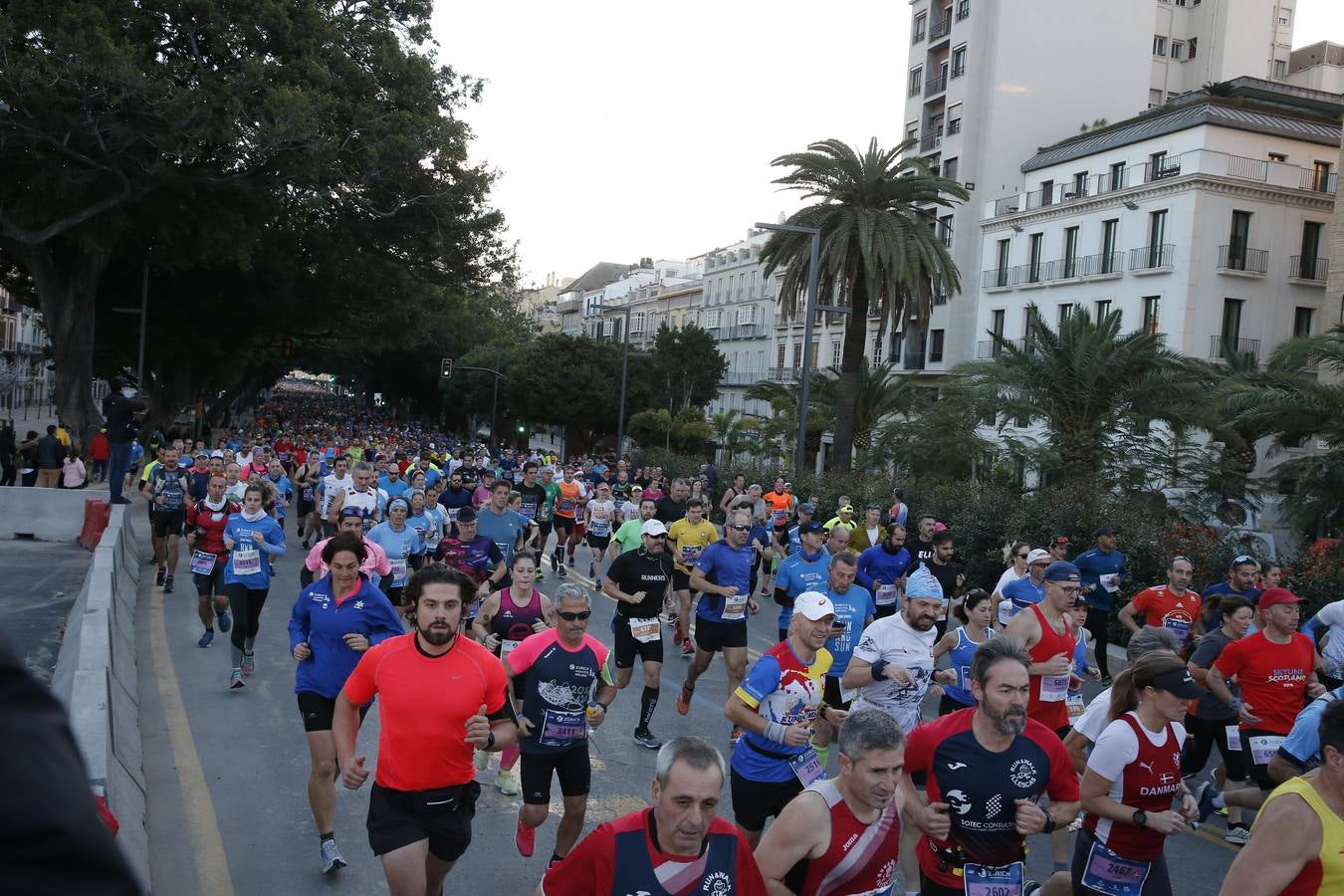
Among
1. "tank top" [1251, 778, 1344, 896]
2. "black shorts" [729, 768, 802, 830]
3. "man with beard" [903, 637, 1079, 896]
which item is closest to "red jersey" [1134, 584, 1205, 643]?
"black shorts" [729, 768, 802, 830]

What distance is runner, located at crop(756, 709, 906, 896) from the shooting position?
13.6ft

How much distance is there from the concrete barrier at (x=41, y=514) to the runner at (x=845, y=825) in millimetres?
20548

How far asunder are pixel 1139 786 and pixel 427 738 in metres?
3.11

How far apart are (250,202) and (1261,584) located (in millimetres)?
25834

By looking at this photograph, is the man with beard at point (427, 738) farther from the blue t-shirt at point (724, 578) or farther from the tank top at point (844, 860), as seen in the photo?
the blue t-shirt at point (724, 578)

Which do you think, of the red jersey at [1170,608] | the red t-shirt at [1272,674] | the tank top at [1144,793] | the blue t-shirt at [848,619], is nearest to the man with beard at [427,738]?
the tank top at [1144,793]

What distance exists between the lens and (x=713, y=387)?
62.4 metres

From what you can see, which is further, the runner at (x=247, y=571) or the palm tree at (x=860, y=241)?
the palm tree at (x=860, y=241)

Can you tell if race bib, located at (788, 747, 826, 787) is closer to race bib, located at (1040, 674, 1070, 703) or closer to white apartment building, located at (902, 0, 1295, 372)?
race bib, located at (1040, 674, 1070, 703)

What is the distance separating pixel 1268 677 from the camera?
774 centimetres

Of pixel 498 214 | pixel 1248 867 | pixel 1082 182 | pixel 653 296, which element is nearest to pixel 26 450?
pixel 498 214

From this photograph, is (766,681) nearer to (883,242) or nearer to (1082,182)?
(883,242)

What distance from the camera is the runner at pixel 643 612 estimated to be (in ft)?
31.7

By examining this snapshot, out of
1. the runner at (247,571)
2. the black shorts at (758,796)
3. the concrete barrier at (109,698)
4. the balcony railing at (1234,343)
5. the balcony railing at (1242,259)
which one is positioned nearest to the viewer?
the concrete barrier at (109,698)
